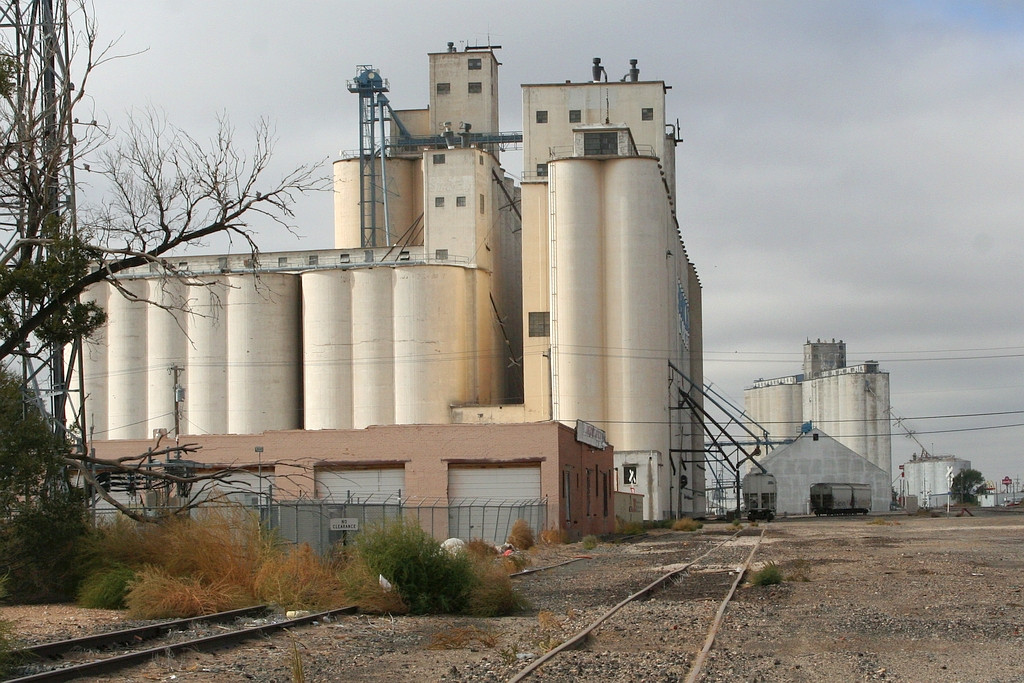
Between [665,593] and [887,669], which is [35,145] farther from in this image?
[887,669]

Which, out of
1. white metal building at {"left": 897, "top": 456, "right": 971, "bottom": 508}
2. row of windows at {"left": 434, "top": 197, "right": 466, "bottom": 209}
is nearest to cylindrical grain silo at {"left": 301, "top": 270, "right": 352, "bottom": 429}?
row of windows at {"left": 434, "top": 197, "right": 466, "bottom": 209}

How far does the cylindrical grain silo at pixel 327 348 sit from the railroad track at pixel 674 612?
145ft

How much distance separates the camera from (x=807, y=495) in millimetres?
107875

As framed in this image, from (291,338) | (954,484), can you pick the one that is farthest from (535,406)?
(954,484)

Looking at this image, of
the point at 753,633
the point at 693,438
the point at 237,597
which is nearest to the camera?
the point at 753,633

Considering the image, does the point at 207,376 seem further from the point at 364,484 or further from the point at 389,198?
the point at 364,484

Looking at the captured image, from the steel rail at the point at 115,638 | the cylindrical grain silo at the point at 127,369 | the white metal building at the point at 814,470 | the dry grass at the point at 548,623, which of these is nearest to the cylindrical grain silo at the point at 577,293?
the cylindrical grain silo at the point at 127,369

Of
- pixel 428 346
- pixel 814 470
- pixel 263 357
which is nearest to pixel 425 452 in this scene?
pixel 428 346

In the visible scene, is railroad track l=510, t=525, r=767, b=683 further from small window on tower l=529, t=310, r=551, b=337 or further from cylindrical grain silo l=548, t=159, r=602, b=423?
small window on tower l=529, t=310, r=551, b=337

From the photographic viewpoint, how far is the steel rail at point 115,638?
14120 millimetres

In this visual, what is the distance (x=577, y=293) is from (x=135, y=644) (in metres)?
58.0

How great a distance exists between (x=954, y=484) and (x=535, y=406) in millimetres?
118241

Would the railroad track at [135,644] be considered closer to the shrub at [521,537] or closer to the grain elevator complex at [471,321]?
the shrub at [521,537]

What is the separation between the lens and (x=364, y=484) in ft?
158
